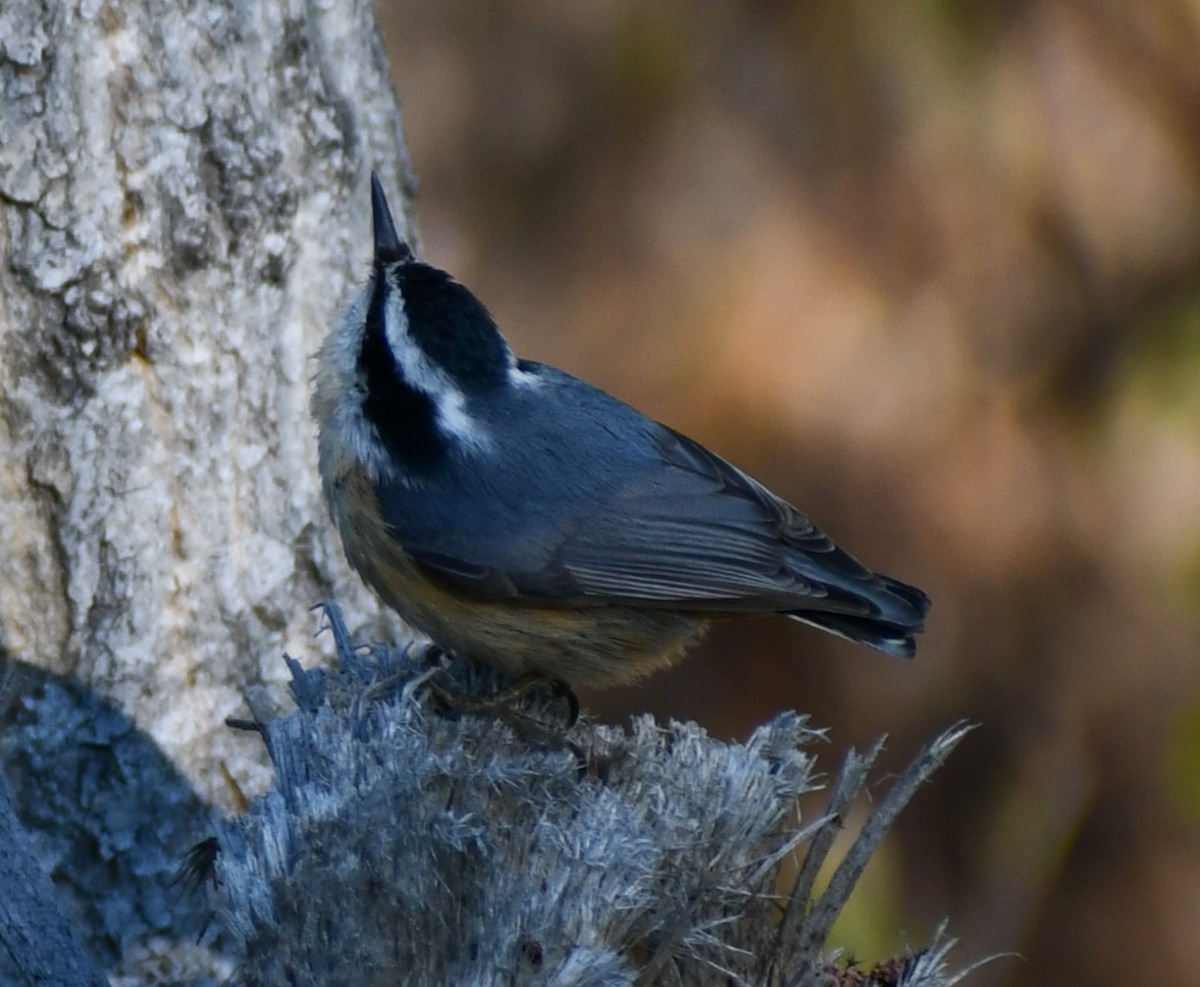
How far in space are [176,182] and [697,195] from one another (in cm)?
261

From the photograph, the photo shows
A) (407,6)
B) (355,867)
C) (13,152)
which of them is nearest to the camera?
(355,867)

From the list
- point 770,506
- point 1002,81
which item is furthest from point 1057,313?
point 770,506

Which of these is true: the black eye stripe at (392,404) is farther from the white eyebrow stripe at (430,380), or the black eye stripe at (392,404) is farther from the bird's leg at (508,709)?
the bird's leg at (508,709)

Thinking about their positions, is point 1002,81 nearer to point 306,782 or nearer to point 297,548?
point 297,548

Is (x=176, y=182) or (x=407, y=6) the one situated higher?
(x=407, y=6)

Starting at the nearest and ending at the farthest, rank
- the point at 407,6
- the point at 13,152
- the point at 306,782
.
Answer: the point at 306,782, the point at 13,152, the point at 407,6

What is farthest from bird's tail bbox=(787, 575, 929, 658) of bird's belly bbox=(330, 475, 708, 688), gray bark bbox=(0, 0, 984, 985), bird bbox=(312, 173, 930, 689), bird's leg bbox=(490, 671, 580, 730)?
gray bark bbox=(0, 0, 984, 985)

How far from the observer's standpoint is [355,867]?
1.96m

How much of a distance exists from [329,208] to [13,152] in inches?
25.7

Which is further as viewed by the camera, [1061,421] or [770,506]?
[1061,421]

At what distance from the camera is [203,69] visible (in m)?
3.08

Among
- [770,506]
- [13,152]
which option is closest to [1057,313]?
[770,506]

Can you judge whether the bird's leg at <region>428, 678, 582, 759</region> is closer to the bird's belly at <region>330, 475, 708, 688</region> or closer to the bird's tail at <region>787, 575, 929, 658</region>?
the bird's belly at <region>330, 475, 708, 688</region>

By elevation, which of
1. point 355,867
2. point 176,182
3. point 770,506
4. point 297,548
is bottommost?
point 355,867
